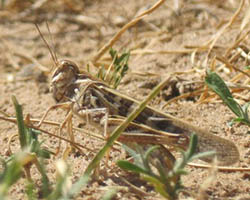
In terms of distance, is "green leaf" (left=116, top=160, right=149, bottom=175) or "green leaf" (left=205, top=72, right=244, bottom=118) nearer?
"green leaf" (left=116, top=160, right=149, bottom=175)

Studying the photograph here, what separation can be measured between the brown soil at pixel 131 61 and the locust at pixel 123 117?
0.38 ft

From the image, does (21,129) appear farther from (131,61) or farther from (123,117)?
(131,61)

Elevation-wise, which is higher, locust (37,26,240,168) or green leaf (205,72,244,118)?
green leaf (205,72,244,118)

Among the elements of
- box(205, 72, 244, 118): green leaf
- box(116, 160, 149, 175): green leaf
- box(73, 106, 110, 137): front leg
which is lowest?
box(116, 160, 149, 175): green leaf

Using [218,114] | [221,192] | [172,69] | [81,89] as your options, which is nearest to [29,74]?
[172,69]

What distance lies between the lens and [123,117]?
6.75 feet

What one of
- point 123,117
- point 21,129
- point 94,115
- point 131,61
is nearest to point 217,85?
point 123,117

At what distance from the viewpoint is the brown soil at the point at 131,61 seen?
1.88 m

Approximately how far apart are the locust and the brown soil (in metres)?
0.12

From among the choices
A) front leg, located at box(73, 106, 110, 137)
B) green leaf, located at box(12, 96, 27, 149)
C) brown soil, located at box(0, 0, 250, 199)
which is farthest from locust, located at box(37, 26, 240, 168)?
green leaf, located at box(12, 96, 27, 149)

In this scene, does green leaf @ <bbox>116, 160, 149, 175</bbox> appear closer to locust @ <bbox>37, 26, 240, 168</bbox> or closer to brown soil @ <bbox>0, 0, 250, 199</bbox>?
brown soil @ <bbox>0, 0, 250, 199</bbox>

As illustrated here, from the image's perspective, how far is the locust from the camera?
181cm

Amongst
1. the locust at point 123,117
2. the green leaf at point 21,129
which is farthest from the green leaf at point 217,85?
the green leaf at point 21,129

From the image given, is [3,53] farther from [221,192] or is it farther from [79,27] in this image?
[221,192]
